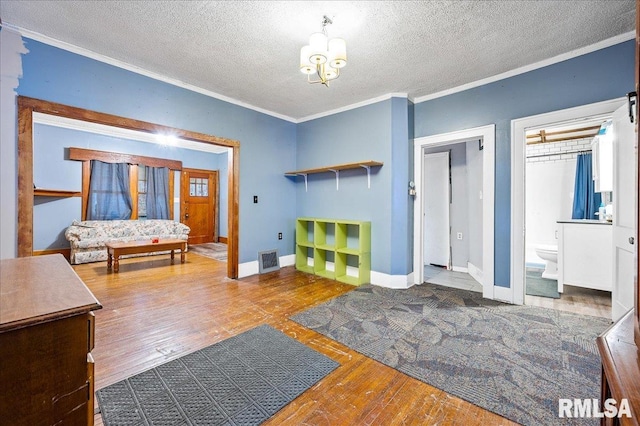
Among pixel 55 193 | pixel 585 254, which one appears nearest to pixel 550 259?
pixel 585 254

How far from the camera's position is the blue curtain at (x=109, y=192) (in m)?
5.62

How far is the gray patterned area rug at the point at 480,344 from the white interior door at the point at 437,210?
1.70 m

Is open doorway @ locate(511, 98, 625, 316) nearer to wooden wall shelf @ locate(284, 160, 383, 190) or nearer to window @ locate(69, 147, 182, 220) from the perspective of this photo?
wooden wall shelf @ locate(284, 160, 383, 190)

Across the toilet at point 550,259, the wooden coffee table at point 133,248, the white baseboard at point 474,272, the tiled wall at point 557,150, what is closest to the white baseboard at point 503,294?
the white baseboard at point 474,272

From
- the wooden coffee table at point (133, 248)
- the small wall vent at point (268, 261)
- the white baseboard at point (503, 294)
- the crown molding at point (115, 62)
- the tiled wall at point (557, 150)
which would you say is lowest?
the white baseboard at point (503, 294)

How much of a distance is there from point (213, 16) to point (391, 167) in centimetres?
254

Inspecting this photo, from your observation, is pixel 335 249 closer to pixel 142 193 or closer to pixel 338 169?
pixel 338 169

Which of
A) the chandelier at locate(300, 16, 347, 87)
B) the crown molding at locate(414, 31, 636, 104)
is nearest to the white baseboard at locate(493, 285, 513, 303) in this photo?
the crown molding at locate(414, 31, 636, 104)

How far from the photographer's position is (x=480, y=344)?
6.95ft

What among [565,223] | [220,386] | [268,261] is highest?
[565,223]

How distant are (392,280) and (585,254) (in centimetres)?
229

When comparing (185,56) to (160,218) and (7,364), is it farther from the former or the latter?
(160,218)

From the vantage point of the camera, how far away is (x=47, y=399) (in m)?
0.71

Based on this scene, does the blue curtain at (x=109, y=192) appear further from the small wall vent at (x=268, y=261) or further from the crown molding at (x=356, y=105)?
the crown molding at (x=356, y=105)
